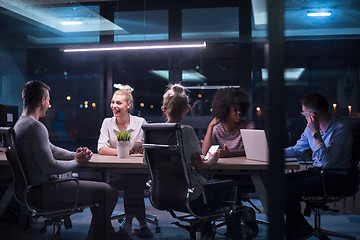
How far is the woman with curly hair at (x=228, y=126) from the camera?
11.7ft

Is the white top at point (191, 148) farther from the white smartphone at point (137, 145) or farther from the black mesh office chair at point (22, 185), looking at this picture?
the white smartphone at point (137, 145)

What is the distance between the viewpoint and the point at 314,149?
130 inches

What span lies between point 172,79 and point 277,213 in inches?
175

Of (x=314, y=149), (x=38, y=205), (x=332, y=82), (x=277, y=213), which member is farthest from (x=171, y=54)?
(x=277, y=213)

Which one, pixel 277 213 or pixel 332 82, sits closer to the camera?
pixel 277 213

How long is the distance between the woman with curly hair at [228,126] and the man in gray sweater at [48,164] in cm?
113

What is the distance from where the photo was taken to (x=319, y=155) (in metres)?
3.28

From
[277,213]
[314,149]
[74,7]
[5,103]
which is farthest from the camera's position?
[74,7]

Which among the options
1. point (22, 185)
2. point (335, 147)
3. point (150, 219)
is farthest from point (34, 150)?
point (335, 147)

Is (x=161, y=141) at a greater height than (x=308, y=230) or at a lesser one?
greater

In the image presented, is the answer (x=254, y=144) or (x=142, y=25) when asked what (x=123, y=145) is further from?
(x=142, y=25)

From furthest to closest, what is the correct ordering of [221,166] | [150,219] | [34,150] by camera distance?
[150,219] < [221,166] < [34,150]

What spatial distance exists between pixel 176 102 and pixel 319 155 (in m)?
1.40

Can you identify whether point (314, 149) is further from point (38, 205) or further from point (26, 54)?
point (26, 54)
